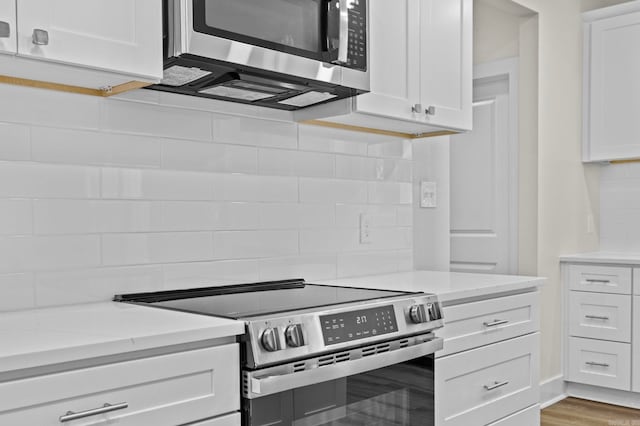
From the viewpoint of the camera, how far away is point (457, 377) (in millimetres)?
2271

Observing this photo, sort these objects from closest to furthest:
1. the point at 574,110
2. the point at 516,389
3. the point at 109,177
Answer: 1. the point at 109,177
2. the point at 516,389
3. the point at 574,110

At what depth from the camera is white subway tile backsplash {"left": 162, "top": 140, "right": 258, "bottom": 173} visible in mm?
2100

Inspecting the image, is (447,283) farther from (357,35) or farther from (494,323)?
(357,35)

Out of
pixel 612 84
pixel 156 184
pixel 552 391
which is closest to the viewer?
pixel 156 184

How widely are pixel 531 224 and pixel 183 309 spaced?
267 cm

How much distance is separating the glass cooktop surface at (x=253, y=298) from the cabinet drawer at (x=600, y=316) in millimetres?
2203

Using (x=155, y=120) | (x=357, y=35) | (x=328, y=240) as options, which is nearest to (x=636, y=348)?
(x=328, y=240)

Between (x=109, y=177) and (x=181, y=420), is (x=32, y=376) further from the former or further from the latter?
(x=109, y=177)

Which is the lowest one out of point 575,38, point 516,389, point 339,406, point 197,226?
point 516,389

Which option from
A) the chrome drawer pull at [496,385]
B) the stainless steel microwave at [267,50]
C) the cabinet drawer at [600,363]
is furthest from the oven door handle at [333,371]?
the cabinet drawer at [600,363]

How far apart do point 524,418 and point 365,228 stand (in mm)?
1028

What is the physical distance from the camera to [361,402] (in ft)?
5.99

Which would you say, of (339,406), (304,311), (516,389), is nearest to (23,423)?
(304,311)

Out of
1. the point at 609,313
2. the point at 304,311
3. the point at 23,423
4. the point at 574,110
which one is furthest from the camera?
the point at 574,110
